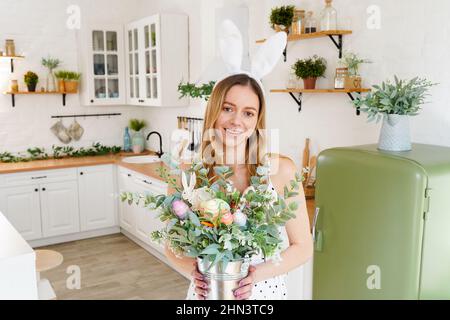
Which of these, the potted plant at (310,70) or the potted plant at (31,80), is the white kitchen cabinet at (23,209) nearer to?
the potted plant at (31,80)

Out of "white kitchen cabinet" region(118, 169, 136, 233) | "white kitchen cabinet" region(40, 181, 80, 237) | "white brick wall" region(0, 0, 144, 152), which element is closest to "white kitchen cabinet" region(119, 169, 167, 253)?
"white kitchen cabinet" region(118, 169, 136, 233)

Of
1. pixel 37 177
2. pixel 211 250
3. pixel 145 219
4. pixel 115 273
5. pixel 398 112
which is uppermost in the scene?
pixel 398 112

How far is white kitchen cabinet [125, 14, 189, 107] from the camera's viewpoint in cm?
464

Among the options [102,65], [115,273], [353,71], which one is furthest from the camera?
[102,65]

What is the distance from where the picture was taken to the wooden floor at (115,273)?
3.78 metres

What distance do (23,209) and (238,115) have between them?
3.83 meters

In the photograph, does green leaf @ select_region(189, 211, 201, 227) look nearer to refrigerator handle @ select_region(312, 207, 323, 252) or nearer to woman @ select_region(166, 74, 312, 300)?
woman @ select_region(166, 74, 312, 300)

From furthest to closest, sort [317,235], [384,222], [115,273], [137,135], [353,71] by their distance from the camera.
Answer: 1. [137,135]
2. [115,273]
3. [353,71]
4. [317,235]
5. [384,222]

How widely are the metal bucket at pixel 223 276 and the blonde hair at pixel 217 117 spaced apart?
374 millimetres

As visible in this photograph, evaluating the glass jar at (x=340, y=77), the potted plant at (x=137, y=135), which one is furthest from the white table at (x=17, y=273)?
the potted plant at (x=137, y=135)

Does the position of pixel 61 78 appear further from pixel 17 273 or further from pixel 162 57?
pixel 17 273

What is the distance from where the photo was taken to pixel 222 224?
116 cm

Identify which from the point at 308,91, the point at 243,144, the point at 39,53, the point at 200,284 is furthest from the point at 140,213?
the point at 200,284

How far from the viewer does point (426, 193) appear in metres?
1.91
